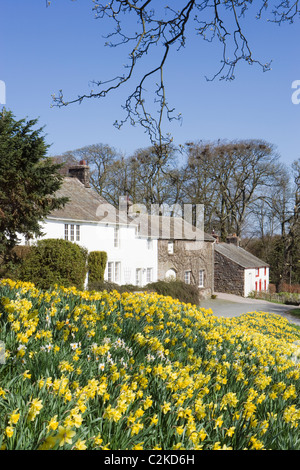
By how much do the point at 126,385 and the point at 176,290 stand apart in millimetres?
21584

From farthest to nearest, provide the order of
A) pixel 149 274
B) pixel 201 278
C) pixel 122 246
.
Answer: pixel 201 278, pixel 149 274, pixel 122 246

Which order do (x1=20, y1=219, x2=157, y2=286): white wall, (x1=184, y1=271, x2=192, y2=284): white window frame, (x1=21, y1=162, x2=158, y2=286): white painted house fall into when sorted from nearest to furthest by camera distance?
(x1=21, y1=162, x2=158, y2=286): white painted house < (x1=20, y1=219, x2=157, y2=286): white wall < (x1=184, y1=271, x2=192, y2=284): white window frame

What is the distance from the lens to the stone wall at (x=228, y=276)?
39050 mm

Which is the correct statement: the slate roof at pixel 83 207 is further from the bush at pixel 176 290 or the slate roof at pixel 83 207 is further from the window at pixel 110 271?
the bush at pixel 176 290

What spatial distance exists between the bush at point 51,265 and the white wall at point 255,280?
2283 cm

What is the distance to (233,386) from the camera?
4680mm

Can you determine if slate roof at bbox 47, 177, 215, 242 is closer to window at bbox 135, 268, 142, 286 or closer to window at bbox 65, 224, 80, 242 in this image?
window at bbox 65, 224, 80, 242

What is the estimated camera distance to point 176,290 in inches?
983

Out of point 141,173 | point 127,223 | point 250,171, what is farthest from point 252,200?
point 127,223

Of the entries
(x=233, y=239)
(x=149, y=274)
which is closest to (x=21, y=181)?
(x=149, y=274)

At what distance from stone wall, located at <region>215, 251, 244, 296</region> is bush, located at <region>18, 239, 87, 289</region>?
22.1 meters

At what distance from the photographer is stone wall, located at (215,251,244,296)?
128ft

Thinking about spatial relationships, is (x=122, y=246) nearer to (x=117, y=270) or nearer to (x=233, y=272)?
(x=117, y=270)

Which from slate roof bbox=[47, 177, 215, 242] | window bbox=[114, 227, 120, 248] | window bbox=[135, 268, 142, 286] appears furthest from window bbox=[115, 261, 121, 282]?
slate roof bbox=[47, 177, 215, 242]
